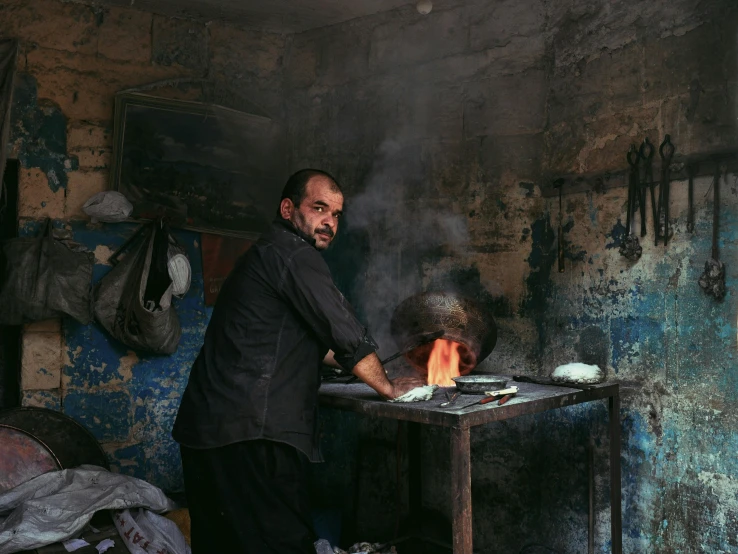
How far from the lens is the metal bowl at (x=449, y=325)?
3707 millimetres

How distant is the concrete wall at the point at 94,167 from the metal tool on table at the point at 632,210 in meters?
3.02

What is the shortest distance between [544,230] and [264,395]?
208 cm

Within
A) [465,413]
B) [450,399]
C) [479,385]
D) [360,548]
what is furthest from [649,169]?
[360,548]

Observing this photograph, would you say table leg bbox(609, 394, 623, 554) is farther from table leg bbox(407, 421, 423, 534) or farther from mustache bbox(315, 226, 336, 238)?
mustache bbox(315, 226, 336, 238)

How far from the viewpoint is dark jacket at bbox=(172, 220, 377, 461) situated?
2828 mm

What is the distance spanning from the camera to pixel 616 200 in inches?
147

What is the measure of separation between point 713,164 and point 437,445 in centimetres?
241

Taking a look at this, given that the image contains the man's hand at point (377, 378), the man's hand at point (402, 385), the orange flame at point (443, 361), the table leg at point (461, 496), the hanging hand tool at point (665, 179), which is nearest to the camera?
the table leg at point (461, 496)

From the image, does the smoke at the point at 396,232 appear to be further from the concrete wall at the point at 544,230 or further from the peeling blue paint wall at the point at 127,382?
the peeling blue paint wall at the point at 127,382

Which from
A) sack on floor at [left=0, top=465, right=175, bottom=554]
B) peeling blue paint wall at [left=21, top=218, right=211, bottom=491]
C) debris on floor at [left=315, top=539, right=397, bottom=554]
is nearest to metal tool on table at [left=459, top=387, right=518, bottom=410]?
debris on floor at [left=315, top=539, right=397, bottom=554]

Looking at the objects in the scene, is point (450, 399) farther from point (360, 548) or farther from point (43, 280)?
point (43, 280)

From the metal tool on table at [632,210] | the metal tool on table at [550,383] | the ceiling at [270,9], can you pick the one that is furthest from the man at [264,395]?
the ceiling at [270,9]

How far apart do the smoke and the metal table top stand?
4.04 feet

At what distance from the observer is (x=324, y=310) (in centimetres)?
287
